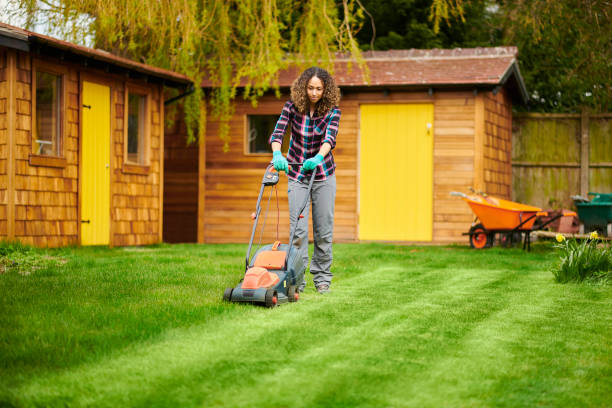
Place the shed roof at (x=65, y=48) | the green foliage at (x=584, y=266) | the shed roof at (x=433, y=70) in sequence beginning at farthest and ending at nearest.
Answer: the shed roof at (x=433, y=70) < the shed roof at (x=65, y=48) < the green foliage at (x=584, y=266)

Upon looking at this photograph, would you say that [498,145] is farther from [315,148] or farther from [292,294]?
[292,294]

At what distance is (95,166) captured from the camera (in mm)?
11078

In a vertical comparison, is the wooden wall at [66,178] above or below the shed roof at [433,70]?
below

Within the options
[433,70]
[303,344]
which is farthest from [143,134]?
[303,344]

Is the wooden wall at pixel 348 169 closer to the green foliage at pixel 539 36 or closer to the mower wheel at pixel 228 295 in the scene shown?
the green foliage at pixel 539 36

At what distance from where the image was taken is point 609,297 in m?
6.00

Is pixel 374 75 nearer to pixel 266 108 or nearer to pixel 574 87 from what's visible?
pixel 266 108

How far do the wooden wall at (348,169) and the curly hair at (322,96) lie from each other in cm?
736

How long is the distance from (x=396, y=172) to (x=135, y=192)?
14.7 feet

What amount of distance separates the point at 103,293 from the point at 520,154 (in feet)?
36.5

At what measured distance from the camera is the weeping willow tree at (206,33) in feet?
33.3

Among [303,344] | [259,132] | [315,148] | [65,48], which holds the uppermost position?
[65,48]

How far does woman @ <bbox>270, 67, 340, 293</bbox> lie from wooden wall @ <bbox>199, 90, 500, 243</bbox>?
7188 millimetres

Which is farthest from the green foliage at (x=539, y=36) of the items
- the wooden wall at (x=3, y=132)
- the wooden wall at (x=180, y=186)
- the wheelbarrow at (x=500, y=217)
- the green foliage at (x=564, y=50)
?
the wooden wall at (x=3, y=132)
